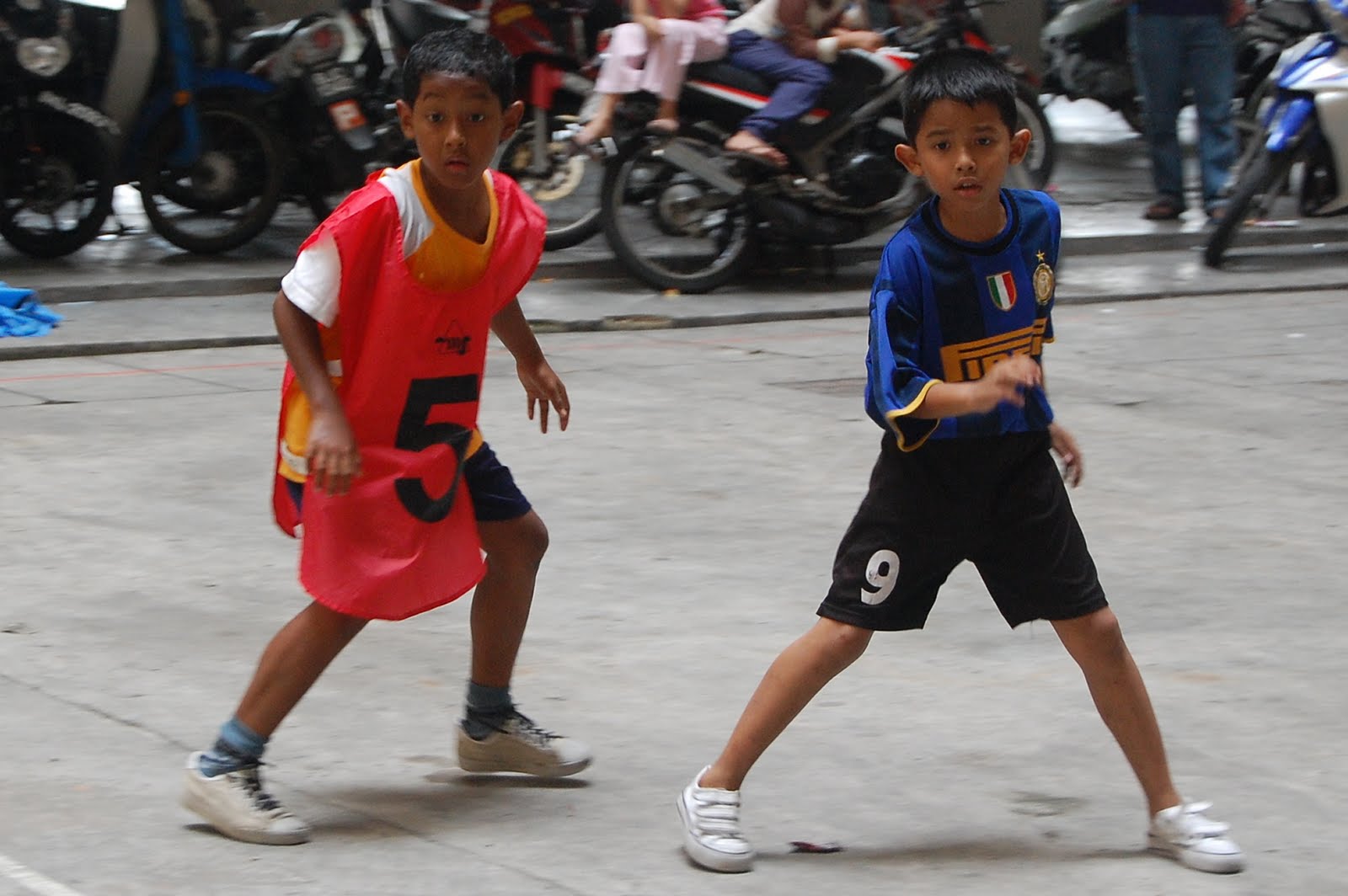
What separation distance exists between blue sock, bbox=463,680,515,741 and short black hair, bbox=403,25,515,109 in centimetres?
112

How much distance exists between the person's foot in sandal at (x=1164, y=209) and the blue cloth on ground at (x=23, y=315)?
679 centimetres

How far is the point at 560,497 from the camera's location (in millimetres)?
6047

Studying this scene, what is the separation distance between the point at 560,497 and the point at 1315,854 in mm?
3008

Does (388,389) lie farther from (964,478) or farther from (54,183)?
(54,183)

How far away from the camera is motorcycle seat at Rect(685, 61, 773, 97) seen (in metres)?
9.99

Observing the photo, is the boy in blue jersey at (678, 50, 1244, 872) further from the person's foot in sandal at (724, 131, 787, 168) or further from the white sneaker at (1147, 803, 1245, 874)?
the person's foot in sandal at (724, 131, 787, 168)

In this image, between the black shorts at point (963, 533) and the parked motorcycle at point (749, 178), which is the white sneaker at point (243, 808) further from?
the parked motorcycle at point (749, 178)

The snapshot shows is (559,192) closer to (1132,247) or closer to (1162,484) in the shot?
(1132,247)

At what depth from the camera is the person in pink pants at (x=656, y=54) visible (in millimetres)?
9773

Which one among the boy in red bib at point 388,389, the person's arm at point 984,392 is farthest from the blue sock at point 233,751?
the person's arm at point 984,392

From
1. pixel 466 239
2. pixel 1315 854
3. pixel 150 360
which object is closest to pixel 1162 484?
pixel 1315 854

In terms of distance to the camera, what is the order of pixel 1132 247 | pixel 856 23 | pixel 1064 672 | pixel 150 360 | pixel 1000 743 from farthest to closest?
pixel 1132 247 → pixel 856 23 → pixel 150 360 → pixel 1064 672 → pixel 1000 743

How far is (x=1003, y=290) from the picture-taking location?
3355mm

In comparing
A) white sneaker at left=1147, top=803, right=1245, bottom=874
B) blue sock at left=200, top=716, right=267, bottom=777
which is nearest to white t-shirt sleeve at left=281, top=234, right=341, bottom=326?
blue sock at left=200, top=716, right=267, bottom=777
